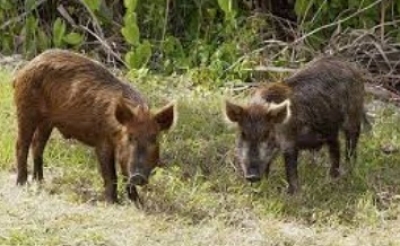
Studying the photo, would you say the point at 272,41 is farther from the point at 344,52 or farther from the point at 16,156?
the point at 16,156

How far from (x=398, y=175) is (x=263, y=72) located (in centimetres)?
263

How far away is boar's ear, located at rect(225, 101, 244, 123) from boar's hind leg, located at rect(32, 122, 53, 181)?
1.21 metres

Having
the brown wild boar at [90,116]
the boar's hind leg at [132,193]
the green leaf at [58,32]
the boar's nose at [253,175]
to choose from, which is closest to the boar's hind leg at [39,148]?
the brown wild boar at [90,116]

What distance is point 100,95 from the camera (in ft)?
25.4

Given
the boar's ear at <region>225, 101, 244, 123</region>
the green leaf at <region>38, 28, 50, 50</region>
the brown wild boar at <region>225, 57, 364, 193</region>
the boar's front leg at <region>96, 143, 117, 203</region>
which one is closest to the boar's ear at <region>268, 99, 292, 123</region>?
the brown wild boar at <region>225, 57, 364, 193</region>

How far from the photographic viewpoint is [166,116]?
24.3 feet

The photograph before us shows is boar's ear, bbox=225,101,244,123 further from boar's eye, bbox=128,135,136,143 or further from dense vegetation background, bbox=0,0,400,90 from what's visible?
dense vegetation background, bbox=0,0,400,90

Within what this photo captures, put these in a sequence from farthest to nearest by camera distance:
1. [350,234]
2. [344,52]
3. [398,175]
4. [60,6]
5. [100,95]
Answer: [60,6] < [344,52] < [398,175] < [100,95] < [350,234]

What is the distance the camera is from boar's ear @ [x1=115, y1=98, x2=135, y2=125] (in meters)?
7.35

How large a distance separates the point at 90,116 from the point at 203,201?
91 centimetres

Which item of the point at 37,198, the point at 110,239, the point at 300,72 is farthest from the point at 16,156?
the point at 300,72

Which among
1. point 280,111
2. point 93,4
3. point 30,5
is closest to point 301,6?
point 93,4

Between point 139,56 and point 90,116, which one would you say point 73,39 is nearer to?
point 139,56

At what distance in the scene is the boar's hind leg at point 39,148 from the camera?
8062 millimetres
